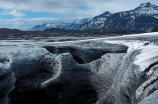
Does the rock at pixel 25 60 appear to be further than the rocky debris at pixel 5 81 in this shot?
Yes

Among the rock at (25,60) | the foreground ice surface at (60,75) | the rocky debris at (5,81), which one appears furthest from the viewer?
the rock at (25,60)

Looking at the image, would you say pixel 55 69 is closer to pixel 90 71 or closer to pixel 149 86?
pixel 90 71

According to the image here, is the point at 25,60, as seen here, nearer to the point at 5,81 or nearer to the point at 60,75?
the point at 60,75

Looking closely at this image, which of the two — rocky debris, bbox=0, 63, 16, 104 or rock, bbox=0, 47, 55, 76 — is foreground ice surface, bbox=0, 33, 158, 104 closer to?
rock, bbox=0, 47, 55, 76

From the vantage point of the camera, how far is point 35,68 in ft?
32.9

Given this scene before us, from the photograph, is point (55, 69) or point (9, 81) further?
point (55, 69)

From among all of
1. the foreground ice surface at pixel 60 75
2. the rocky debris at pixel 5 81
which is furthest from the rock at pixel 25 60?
the rocky debris at pixel 5 81

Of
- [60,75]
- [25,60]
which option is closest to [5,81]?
[25,60]

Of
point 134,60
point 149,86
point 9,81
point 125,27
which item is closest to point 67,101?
point 9,81

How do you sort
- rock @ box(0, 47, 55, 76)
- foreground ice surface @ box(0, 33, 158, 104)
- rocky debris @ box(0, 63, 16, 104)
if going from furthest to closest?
rock @ box(0, 47, 55, 76) < foreground ice surface @ box(0, 33, 158, 104) < rocky debris @ box(0, 63, 16, 104)

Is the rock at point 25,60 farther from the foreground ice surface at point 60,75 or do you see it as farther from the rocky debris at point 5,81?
the rocky debris at point 5,81

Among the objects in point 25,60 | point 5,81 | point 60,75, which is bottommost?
point 60,75

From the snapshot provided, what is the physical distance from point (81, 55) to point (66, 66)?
1.50m

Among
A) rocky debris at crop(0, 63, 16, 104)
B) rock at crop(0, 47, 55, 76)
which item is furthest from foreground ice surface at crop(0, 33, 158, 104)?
rocky debris at crop(0, 63, 16, 104)
